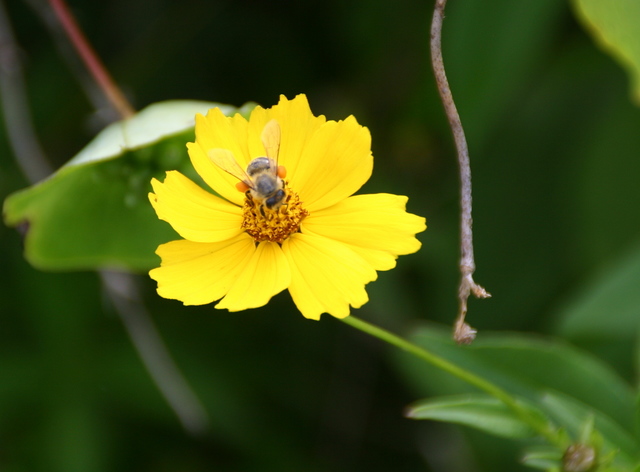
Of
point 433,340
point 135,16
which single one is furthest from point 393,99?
point 433,340

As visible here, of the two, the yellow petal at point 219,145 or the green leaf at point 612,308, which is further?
the green leaf at point 612,308

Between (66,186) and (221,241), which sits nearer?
(221,241)

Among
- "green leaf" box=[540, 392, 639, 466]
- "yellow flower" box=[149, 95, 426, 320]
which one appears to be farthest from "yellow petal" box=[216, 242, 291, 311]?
"green leaf" box=[540, 392, 639, 466]

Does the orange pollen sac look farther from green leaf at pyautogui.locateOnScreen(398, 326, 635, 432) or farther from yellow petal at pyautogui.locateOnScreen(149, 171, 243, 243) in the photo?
green leaf at pyautogui.locateOnScreen(398, 326, 635, 432)

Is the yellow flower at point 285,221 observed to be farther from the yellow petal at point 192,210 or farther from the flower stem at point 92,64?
the flower stem at point 92,64

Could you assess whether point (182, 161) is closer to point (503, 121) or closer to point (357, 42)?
point (357, 42)

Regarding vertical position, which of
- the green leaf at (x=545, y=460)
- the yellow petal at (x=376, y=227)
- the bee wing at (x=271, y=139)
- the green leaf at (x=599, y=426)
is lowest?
the green leaf at (x=545, y=460)

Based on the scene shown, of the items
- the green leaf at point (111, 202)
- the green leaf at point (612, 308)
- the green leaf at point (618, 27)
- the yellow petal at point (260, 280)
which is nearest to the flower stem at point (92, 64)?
the green leaf at point (111, 202)

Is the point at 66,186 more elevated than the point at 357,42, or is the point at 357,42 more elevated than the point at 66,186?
the point at 357,42
